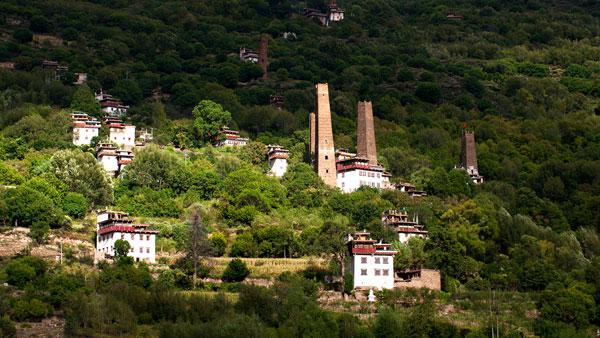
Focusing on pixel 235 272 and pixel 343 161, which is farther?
pixel 343 161

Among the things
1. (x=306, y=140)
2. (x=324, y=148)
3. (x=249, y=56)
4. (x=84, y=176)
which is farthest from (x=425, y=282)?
(x=249, y=56)

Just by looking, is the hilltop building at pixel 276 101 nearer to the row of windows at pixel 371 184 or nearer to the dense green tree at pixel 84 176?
the row of windows at pixel 371 184

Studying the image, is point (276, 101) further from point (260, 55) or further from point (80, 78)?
point (260, 55)

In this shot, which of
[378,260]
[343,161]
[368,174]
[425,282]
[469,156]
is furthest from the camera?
[469,156]

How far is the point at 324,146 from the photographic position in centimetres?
9869

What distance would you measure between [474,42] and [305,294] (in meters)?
95.2

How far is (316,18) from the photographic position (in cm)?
18050

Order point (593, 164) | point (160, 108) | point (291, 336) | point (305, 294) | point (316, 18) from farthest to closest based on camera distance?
point (316, 18)
point (160, 108)
point (593, 164)
point (305, 294)
point (291, 336)

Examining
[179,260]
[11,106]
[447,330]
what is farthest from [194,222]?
[11,106]

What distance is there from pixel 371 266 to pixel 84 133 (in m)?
33.3

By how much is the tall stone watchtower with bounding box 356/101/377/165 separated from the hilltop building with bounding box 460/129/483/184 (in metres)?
8.91

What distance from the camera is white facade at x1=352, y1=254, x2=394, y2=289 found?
3049 inches

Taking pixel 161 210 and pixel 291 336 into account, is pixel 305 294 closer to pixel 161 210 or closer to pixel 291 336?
pixel 291 336

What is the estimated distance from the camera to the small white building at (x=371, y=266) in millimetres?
77375
